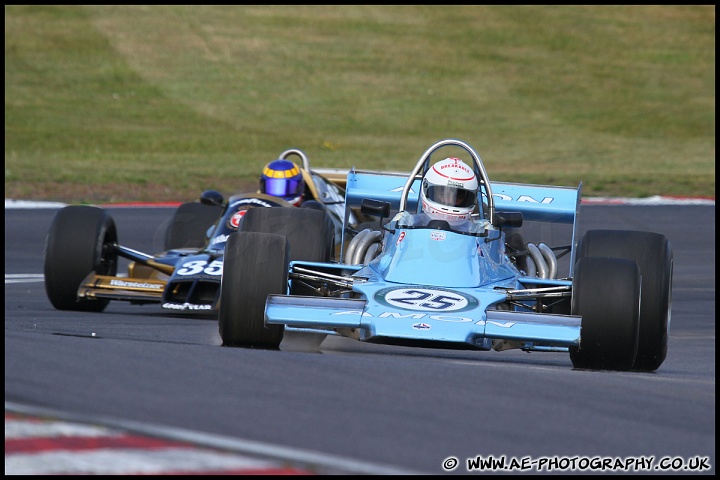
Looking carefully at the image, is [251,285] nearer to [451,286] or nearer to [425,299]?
[425,299]

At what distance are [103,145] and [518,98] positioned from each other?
1173 centimetres

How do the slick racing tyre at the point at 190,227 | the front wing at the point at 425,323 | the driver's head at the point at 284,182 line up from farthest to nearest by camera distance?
the slick racing tyre at the point at 190,227
the driver's head at the point at 284,182
the front wing at the point at 425,323

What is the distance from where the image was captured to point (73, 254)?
32.9ft

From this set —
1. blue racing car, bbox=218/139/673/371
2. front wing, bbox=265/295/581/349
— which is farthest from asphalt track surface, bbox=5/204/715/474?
blue racing car, bbox=218/139/673/371

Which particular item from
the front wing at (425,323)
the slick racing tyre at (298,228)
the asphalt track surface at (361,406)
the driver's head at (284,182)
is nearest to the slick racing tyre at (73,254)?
the driver's head at (284,182)

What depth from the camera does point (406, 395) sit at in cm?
512

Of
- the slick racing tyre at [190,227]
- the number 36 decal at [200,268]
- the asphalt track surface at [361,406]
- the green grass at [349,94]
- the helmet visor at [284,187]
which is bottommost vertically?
the asphalt track surface at [361,406]

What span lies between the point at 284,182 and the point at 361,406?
6.76 meters

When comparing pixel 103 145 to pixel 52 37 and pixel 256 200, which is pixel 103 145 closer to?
pixel 52 37

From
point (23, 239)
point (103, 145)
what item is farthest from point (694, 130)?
point (23, 239)

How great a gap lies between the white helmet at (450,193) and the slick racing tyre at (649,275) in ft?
2.78

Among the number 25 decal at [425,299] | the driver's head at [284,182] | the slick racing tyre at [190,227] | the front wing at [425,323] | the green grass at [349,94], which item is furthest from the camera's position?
the green grass at [349,94]

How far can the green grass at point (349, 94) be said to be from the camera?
24.2m

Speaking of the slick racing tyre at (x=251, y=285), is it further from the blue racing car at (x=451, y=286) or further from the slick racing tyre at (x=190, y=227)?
the slick racing tyre at (x=190, y=227)
